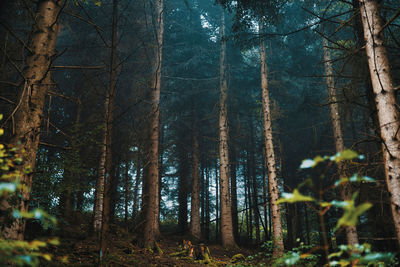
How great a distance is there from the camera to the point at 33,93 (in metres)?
3.52

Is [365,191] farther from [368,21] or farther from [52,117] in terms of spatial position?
[52,117]

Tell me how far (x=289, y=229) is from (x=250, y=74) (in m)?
11.5

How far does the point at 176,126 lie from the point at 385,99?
14.7 metres

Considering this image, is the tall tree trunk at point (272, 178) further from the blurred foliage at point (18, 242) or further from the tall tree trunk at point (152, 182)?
the blurred foliage at point (18, 242)

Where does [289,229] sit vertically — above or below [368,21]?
below

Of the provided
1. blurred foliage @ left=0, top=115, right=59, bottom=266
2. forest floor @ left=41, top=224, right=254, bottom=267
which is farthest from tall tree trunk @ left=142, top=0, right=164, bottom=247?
blurred foliage @ left=0, top=115, right=59, bottom=266

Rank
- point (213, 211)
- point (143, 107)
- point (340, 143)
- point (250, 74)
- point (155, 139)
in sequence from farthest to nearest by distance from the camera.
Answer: point (213, 211) → point (250, 74) → point (143, 107) → point (340, 143) → point (155, 139)

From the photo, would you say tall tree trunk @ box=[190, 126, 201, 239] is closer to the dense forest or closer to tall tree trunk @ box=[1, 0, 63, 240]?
the dense forest

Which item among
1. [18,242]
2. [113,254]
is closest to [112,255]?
[113,254]

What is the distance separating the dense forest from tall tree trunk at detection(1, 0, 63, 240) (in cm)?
2

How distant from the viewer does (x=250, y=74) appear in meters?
19.3

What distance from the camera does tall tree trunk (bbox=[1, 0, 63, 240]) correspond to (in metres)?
3.16

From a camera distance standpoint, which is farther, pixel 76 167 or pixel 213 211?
pixel 213 211

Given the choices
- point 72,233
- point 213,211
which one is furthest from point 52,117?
point 213,211
